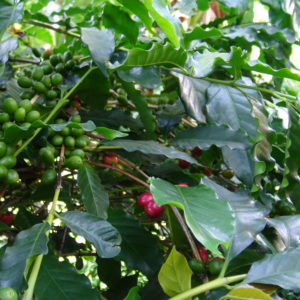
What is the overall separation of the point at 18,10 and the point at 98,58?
0.50 feet

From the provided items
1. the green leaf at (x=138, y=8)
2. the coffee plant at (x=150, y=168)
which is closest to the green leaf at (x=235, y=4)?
the coffee plant at (x=150, y=168)

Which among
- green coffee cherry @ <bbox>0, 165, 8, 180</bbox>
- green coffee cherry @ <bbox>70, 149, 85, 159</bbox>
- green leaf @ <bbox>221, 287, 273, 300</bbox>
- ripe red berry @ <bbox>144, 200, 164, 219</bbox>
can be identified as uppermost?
green coffee cherry @ <bbox>0, 165, 8, 180</bbox>

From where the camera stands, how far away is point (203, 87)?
76cm

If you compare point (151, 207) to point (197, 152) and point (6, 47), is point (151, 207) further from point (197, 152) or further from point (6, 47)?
point (6, 47)

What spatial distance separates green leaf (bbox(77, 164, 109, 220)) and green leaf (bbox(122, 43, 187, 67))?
195 millimetres

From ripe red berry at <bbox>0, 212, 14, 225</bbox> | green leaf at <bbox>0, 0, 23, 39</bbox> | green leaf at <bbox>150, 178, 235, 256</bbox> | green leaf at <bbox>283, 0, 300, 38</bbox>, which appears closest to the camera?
green leaf at <bbox>150, 178, 235, 256</bbox>

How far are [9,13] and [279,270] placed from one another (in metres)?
0.59

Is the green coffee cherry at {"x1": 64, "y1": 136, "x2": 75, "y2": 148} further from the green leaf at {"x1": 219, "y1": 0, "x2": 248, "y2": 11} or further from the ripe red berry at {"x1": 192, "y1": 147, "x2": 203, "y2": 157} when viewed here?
the green leaf at {"x1": 219, "y1": 0, "x2": 248, "y2": 11}

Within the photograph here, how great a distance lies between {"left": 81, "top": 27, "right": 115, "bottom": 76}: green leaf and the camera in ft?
2.22

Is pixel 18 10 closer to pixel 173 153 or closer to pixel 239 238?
pixel 173 153

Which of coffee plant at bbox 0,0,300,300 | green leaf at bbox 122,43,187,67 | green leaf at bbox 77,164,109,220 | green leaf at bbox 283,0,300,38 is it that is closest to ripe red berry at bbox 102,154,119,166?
coffee plant at bbox 0,0,300,300

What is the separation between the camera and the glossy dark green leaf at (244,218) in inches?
20.7

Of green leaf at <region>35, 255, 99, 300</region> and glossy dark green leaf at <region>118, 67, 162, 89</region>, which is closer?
green leaf at <region>35, 255, 99, 300</region>

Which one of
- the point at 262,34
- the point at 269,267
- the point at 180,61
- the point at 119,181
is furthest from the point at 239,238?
the point at 262,34
